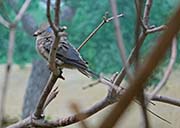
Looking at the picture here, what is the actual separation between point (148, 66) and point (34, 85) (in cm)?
168

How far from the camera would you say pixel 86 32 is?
1713 mm

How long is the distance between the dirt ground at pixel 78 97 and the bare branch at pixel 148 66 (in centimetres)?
114

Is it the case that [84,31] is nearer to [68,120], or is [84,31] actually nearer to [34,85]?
[34,85]

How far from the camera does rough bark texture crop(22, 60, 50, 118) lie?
5.90ft

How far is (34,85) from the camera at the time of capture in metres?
1.82

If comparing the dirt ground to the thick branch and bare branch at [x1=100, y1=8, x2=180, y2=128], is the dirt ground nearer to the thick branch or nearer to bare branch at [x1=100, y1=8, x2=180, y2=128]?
the thick branch

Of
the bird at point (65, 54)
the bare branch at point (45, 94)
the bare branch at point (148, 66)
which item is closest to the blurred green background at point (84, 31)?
the bird at point (65, 54)

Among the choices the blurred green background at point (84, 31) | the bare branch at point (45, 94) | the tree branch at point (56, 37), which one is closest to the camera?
the tree branch at point (56, 37)

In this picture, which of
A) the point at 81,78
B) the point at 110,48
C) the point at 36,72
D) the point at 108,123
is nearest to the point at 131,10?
the point at 110,48

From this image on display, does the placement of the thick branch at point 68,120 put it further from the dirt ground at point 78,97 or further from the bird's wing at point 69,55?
the dirt ground at point 78,97

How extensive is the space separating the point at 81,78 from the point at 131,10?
286 millimetres

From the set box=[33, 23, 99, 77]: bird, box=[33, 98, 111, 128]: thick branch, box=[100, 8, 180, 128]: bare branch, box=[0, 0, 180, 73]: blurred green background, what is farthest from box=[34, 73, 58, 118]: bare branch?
box=[0, 0, 180, 73]: blurred green background

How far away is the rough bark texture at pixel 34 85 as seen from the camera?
1.80 m

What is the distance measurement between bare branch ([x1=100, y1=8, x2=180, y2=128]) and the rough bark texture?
1632 millimetres
